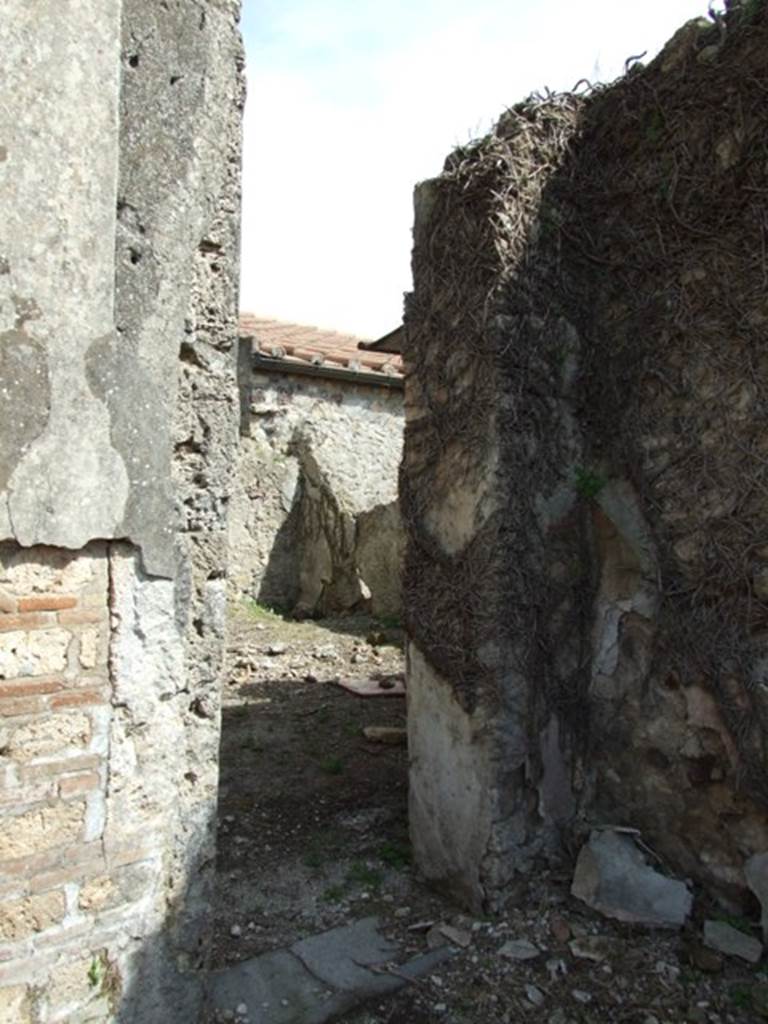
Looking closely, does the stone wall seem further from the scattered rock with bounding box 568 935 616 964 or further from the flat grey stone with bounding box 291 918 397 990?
the scattered rock with bounding box 568 935 616 964

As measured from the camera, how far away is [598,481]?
12.3 feet

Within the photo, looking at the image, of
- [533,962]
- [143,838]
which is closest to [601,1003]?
[533,962]

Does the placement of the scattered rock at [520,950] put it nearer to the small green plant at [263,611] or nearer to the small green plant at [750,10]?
the small green plant at [750,10]

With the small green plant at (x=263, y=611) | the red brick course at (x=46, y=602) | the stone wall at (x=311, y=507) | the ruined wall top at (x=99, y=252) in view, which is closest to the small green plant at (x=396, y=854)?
the ruined wall top at (x=99, y=252)

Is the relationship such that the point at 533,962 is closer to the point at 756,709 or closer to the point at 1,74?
the point at 756,709

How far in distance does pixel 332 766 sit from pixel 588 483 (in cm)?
253

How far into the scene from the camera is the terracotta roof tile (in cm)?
1040

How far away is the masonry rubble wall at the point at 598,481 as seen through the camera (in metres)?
3.23

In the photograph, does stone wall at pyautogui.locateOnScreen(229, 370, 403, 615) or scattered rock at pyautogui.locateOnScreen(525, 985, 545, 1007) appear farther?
stone wall at pyautogui.locateOnScreen(229, 370, 403, 615)

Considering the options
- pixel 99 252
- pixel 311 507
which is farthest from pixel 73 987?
pixel 311 507

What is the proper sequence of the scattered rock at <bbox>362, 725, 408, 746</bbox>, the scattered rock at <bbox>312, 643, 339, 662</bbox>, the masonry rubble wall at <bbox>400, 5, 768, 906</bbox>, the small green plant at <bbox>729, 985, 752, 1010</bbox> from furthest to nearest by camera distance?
the scattered rock at <bbox>312, 643, 339, 662</bbox> < the scattered rock at <bbox>362, 725, 408, 746</bbox> < the masonry rubble wall at <bbox>400, 5, 768, 906</bbox> < the small green plant at <bbox>729, 985, 752, 1010</bbox>

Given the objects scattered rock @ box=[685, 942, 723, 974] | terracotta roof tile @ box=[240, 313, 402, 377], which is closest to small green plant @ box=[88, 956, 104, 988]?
scattered rock @ box=[685, 942, 723, 974]

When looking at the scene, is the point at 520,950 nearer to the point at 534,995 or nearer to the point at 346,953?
the point at 534,995

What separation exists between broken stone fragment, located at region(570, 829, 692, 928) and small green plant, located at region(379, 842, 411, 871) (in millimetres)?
838
